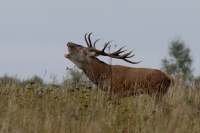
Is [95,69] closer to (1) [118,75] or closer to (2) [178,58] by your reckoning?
(1) [118,75]

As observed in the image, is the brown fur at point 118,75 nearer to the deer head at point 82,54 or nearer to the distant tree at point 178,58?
the deer head at point 82,54

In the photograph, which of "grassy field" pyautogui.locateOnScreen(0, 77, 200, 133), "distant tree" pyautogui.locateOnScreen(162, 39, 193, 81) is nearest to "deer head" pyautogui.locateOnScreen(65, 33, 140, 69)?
"grassy field" pyautogui.locateOnScreen(0, 77, 200, 133)

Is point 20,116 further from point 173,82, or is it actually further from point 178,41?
point 178,41

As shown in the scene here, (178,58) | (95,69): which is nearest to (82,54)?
(95,69)

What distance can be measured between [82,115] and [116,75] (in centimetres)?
418

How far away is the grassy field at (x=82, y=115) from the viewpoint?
20.4 feet

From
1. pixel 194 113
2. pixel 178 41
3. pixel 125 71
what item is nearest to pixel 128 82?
pixel 125 71

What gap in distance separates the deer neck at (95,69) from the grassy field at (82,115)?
2.80 meters

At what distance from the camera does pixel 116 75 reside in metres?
11.8

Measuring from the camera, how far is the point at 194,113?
8859 mm

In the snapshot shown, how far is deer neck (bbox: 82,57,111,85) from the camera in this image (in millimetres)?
12164

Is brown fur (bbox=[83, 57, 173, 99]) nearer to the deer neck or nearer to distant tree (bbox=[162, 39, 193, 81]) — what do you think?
the deer neck

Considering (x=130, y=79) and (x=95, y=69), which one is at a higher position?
(x=95, y=69)

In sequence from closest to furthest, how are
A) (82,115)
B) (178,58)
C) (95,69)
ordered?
1. (82,115)
2. (95,69)
3. (178,58)
